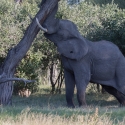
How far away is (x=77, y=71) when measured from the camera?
51.9 feet

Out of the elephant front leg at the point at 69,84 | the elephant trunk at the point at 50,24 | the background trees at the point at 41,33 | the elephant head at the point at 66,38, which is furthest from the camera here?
the background trees at the point at 41,33

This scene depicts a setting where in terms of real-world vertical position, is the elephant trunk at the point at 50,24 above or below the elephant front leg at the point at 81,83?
above

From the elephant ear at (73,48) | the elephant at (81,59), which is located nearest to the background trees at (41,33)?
the elephant at (81,59)

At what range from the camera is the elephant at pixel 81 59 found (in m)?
15.8

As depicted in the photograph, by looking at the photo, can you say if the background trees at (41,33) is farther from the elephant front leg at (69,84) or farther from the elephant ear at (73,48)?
the elephant front leg at (69,84)

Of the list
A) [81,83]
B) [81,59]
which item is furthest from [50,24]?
[81,83]

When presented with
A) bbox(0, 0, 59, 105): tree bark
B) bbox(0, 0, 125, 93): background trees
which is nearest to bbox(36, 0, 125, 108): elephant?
bbox(0, 0, 59, 105): tree bark

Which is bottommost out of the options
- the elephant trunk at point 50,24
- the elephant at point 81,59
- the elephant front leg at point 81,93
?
the elephant front leg at point 81,93

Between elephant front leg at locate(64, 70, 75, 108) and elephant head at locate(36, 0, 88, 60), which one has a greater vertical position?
elephant head at locate(36, 0, 88, 60)

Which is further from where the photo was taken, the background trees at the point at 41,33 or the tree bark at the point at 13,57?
the background trees at the point at 41,33

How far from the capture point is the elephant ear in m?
15.9

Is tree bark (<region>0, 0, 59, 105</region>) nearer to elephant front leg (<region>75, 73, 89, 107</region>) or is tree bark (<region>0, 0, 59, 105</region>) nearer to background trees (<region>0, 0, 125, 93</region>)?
elephant front leg (<region>75, 73, 89, 107</region>)

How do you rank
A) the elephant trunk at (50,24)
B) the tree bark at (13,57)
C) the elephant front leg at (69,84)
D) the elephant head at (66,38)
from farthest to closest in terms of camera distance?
the elephant front leg at (69,84)
the tree bark at (13,57)
the elephant head at (66,38)
the elephant trunk at (50,24)

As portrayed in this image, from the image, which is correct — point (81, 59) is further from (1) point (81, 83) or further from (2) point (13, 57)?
(2) point (13, 57)
